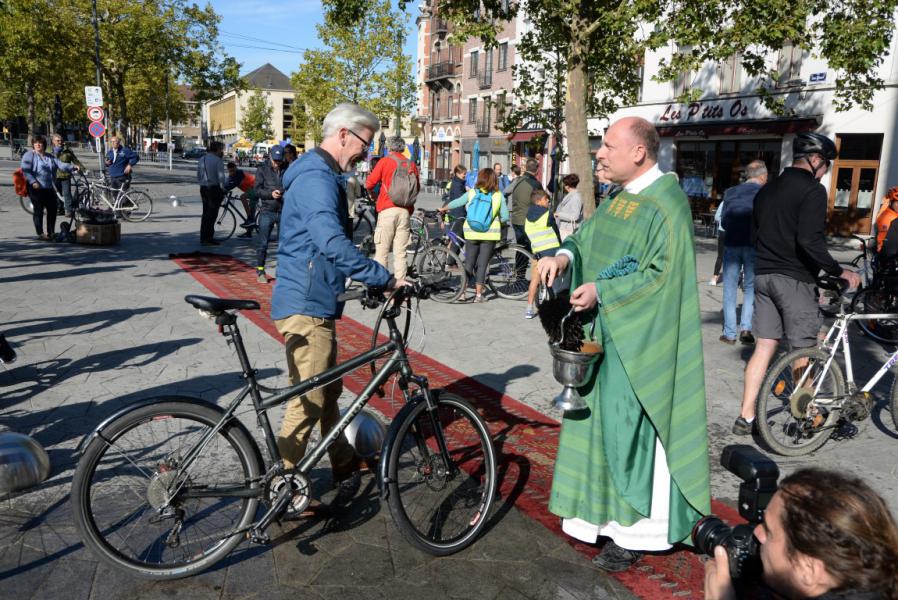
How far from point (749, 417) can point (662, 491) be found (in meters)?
2.21

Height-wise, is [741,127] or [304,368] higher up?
[741,127]

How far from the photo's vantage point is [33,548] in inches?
130

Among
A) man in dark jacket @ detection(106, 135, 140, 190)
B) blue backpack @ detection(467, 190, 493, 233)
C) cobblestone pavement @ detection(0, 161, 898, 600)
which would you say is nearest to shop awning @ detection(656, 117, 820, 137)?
cobblestone pavement @ detection(0, 161, 898, 600)

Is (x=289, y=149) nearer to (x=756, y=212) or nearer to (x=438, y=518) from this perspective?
(x=756, y=212)

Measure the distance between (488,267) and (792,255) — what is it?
5597mm

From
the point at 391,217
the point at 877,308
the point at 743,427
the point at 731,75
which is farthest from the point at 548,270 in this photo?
the point at 731,75

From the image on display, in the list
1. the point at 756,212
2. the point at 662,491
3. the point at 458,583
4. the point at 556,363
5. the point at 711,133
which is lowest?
the point at 458,583

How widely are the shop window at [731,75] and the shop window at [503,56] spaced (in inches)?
803

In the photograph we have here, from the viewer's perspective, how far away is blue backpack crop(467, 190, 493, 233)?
9609 millimetres

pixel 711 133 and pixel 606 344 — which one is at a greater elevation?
pixel 711 133

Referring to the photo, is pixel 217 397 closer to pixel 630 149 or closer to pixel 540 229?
pixel 630 149

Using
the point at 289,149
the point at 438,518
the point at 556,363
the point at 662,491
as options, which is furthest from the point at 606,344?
the point at 289,149

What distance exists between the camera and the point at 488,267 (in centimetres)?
1013

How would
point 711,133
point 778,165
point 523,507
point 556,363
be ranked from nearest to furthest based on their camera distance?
point 556,363, point 523,507, point 778,165, point 711,133
